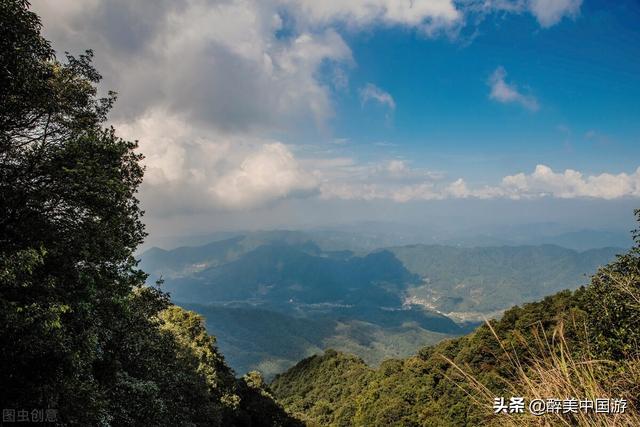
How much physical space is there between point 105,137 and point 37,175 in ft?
7.31

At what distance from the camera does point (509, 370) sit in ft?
11.3

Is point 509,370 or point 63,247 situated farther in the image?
point 63,247

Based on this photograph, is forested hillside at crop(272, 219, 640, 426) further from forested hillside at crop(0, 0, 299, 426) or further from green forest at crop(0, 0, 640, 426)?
forested hillside at crop(0, 0, 299, 426)

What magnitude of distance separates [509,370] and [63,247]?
1007 centimetres

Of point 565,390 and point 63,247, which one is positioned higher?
point 63,247

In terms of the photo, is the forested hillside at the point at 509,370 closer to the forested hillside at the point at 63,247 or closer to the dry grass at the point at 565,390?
the dry grass at the point at 565,390

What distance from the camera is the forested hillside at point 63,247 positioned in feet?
23.8

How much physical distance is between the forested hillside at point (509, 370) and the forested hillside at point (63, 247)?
809cm

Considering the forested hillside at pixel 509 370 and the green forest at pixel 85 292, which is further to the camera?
the green forest at pixel 85 292

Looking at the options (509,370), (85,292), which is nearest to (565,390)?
(509,370)

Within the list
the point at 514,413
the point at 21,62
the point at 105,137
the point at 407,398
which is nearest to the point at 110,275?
the point at 105,137

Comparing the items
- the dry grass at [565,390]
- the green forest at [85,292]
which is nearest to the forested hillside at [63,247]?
the green forest at [85,292]

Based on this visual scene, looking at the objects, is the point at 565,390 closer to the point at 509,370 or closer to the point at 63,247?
the point at 509,370

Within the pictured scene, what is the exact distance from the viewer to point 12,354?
7180 mm
